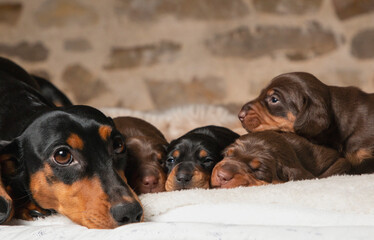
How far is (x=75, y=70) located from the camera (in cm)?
652

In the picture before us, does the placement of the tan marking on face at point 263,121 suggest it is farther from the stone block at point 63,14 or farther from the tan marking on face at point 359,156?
the stone block at point 63,14

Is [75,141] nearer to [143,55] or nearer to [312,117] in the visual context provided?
[312,117]

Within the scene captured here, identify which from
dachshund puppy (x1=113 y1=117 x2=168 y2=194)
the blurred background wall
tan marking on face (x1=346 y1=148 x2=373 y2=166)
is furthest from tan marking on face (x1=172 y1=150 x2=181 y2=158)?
the blurred background wall

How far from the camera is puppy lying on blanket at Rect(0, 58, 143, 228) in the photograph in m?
→ 2.53

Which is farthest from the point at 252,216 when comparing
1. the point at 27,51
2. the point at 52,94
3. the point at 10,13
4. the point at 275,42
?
the point at 10,13

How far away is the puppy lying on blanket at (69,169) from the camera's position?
8.29 feet

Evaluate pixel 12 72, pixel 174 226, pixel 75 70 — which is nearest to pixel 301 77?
pixel 174 226

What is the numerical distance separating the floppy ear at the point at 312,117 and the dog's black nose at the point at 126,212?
1.47 metres

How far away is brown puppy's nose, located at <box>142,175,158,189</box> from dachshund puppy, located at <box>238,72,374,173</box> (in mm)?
825

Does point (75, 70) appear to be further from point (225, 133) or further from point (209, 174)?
point (209, 174)

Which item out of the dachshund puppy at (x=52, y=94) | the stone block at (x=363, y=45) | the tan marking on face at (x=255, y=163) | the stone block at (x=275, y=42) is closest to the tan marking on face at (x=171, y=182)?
the tan marking on face at (x=255, y=163)

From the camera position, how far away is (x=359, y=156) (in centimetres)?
350

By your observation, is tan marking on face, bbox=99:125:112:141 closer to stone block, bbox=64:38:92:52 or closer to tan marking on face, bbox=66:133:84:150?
tan marking on face, bbox=66:133:84:150

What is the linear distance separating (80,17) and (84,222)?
435 cm
